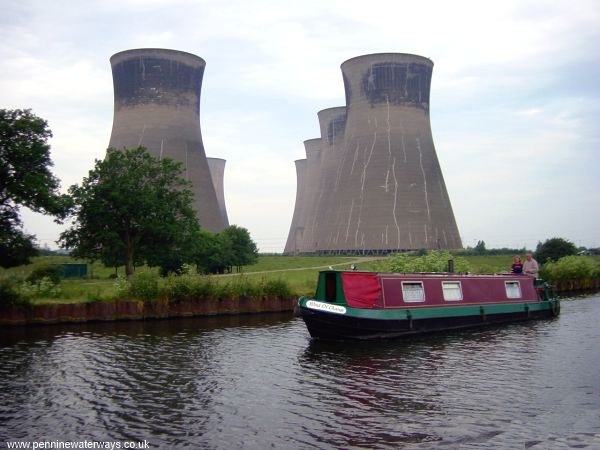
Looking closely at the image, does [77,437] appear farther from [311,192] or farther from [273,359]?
[311,192]

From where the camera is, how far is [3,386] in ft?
38.7

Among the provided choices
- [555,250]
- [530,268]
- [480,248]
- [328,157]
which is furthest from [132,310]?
[328,157]

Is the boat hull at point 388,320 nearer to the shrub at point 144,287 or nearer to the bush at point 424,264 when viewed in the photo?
the bush at point 424,264

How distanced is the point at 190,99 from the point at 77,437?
147 ft

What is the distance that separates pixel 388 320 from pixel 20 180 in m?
15.4

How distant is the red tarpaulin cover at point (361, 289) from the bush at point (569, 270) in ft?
70.9

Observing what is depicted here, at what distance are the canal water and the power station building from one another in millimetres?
33735

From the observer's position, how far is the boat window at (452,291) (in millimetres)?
20047

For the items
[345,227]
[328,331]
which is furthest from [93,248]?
[345,227]

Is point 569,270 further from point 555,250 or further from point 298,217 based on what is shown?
point 298,217

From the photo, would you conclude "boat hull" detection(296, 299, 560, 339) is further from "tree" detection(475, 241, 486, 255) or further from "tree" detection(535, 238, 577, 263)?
"tree" detection(475, 241, 486, 255)

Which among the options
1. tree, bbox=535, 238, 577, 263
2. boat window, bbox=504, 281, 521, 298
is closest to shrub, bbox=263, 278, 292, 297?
boat window, bbox=504, 281, 521, 298

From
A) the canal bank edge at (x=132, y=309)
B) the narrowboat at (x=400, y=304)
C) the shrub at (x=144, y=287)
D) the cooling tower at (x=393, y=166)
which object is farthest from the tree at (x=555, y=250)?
the shrub at (x=144, y=287)

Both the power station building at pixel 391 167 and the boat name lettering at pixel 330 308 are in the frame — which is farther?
the power station building at pixel 391 167
